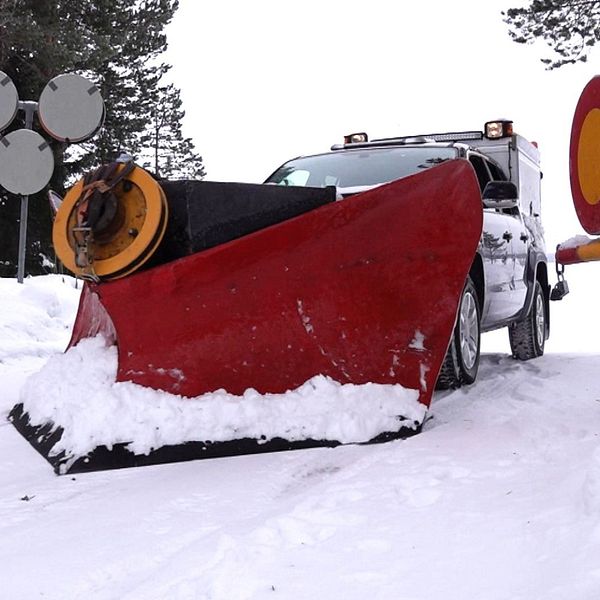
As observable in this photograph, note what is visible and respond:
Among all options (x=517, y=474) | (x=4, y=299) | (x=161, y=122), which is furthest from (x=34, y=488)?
(x=161, y=122)

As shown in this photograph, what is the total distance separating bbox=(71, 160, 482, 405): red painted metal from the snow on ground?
15.5 inches

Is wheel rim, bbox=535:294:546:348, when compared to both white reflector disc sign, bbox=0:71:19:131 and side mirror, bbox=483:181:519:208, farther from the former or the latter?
white reflector disc sign, bbox=0:71:19:131

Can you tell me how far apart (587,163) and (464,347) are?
195 centimetres

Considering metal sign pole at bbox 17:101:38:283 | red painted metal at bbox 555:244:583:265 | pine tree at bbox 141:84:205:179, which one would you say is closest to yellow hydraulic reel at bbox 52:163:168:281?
red painted metal at bbox 555:244:583:265

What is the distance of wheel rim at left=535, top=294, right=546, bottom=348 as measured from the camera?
704 cm

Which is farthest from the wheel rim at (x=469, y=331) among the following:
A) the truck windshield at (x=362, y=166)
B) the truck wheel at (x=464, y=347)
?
the truck windshield at (x=362, y=166)

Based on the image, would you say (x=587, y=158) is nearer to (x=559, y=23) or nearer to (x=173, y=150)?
(x=559, y=23)

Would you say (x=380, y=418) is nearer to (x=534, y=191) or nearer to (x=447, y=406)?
(x=447, y=406)

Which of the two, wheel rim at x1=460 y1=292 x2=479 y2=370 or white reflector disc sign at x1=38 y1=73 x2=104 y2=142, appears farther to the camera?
white reflector disc sign at x1=38 y1=73 x2=104 y2=142

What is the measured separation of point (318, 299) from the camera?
11.2 ft

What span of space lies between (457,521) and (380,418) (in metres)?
0.99

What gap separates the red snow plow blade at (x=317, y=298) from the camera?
3.34 meters

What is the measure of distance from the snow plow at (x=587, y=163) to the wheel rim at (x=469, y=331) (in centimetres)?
162

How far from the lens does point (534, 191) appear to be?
27.2 ft
